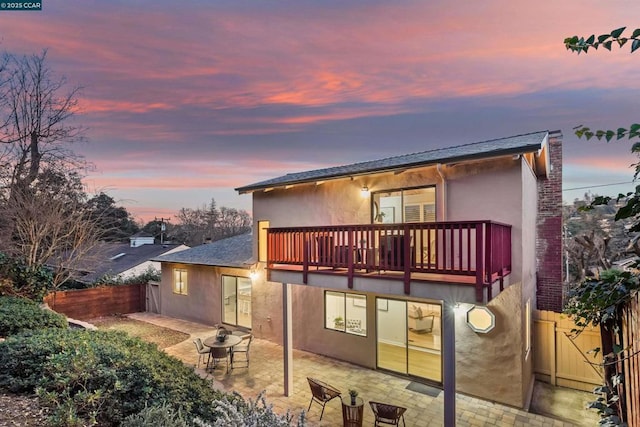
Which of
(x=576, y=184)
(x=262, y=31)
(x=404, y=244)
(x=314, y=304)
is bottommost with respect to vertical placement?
(x=314, y=304)

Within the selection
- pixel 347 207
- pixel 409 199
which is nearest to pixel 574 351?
pixel 409 199

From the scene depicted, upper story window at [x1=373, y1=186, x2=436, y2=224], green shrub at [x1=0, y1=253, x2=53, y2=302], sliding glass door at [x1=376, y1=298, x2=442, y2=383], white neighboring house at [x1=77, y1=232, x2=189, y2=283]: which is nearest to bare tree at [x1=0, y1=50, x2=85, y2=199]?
green shrub at [x1=0, y1=253, x2=53, y2=302]

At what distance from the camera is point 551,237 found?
29.3ft

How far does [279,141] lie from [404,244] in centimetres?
1038

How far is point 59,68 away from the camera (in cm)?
1245

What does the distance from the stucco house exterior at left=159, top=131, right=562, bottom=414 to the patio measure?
344 mm

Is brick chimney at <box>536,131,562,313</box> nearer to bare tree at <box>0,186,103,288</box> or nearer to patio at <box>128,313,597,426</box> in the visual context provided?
patio at <box>128,313,597,426</box>

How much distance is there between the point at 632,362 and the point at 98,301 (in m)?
17.9

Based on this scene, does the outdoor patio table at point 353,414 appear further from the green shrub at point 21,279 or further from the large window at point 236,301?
the green shrub at point 21,279

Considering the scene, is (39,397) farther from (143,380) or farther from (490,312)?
(490,312)

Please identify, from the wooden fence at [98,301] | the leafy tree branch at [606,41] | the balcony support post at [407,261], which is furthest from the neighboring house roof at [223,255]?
the leafy tree branch at [606,41]

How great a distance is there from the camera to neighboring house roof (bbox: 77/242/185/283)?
13.9 meters

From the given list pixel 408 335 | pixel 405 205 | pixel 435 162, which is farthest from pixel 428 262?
pixel 408 335

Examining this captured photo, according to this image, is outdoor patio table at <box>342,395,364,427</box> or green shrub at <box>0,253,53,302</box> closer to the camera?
outdoor patio table at <box>342,395,364,427</box>
